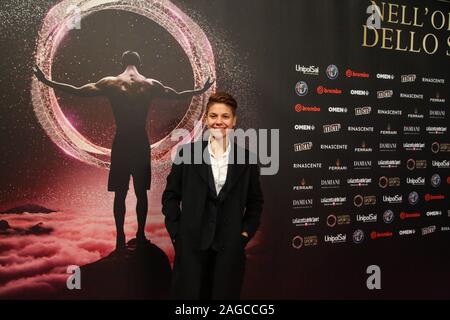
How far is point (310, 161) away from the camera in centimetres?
339

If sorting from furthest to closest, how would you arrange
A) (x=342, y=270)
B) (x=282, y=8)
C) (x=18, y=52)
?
(x=342, y=270) → (x=282, y=8) → (x=18, y=52)

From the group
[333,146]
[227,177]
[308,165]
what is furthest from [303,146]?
[227,177]

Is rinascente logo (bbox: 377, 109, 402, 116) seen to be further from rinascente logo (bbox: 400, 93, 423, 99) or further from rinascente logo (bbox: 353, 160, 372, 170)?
rinascente logo (bbox: 353, 160, 372, 170)

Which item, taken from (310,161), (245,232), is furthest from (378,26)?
(245,232)

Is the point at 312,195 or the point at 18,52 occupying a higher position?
the point at 18,52

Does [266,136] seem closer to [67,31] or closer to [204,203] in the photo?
[204,203]

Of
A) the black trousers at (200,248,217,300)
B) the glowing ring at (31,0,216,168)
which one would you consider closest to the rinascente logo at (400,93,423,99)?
the glowing ring at (31,0,216,168)

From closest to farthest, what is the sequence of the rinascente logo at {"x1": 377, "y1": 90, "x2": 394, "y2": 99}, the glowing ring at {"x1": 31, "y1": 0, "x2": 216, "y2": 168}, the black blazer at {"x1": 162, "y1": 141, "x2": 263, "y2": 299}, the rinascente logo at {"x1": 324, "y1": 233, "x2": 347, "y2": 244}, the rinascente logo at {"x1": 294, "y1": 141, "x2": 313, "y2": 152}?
the black blazer at {"x1": 162, "y1": 141, "x2": 263, "y2": 299} → the glowing ring at {"x1": 31, "y1": 0, "x2": 216, "y2": 168} → the rinascente logo at {"x1": 294, "y1": 141, "x2": 313, "y2": 152} → the rinascente logo at {"x1": 324, "y1": 233, "x2": 347, "y2": 244} → the rinascente logo at {"x1": 377, "y1": 90, "x2": 394, "y2": 99}

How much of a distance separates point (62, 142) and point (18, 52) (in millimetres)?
571

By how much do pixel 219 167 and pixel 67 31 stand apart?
50.9 inches

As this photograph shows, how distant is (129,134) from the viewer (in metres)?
2.94

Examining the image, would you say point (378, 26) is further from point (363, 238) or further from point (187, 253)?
point (187, 253)

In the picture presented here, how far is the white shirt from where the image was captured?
7.66ft

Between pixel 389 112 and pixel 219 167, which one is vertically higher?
pixel 389 112
